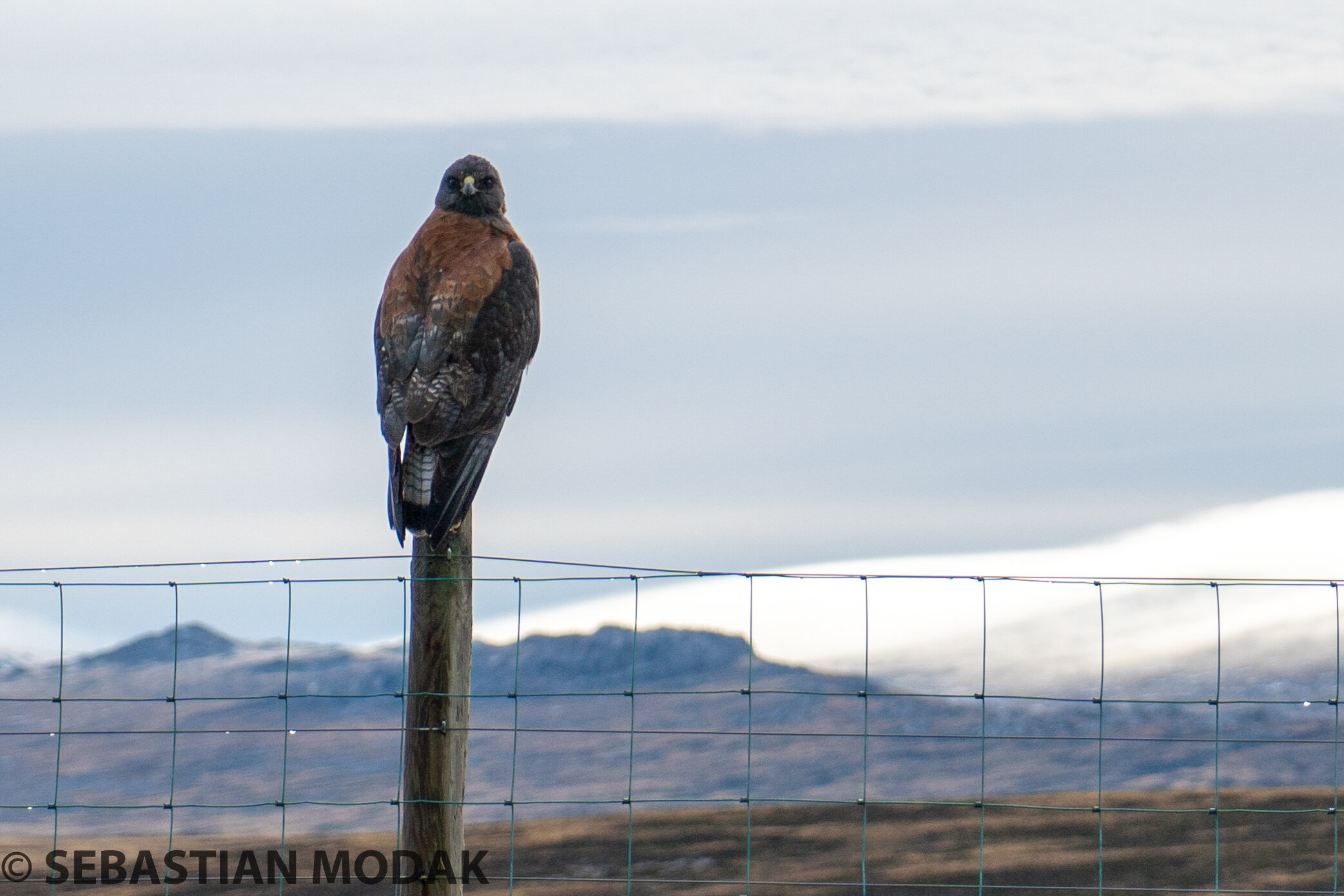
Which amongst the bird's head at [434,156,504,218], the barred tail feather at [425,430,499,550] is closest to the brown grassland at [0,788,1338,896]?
the bird's head at [434,156,504,218]

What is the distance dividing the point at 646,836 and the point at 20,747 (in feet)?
154

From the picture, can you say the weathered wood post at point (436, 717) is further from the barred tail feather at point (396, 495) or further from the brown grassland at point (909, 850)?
the brown grassland at point (909, 850)

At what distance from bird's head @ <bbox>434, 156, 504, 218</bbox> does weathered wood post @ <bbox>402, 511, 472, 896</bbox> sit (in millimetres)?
2854

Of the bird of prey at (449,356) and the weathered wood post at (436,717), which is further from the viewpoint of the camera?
the bird of prey at (449,356)

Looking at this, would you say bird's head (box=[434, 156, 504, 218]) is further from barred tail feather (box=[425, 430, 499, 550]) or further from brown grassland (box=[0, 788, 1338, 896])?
brown grassland (box=[0, 788, 1338, 896])

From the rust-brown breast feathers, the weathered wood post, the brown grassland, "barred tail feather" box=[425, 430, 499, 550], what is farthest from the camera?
the brown grassland

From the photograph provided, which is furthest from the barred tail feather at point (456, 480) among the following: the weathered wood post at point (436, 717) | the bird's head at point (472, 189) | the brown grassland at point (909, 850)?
the brown grassland at point (909, 850)

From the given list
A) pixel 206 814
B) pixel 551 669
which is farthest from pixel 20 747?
Answer: pixel 551 669

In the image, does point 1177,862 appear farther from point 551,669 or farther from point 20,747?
point 551,669

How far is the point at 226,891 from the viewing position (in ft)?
48.3

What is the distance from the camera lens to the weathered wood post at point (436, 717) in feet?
15.5

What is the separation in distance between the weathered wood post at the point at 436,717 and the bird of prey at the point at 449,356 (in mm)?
248

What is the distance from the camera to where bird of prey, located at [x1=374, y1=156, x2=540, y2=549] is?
16.8 feet

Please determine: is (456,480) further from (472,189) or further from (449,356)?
(472,189)
